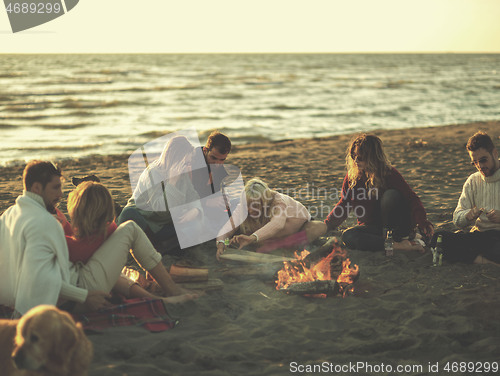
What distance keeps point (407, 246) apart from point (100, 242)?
11.0 feet

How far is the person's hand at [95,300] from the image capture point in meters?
4.11

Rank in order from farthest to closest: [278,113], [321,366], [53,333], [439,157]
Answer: [278,113], [439,157], [321,366], [53,333]

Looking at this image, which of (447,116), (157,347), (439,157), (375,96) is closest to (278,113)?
(447,116)

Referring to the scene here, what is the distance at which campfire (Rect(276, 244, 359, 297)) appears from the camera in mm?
4883

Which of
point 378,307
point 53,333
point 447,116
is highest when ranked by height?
point 53,333

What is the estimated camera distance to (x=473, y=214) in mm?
5270

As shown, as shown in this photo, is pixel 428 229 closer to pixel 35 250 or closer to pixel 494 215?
pixel 494 215

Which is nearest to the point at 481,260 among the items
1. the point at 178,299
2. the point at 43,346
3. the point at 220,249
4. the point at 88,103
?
the point at 220,249

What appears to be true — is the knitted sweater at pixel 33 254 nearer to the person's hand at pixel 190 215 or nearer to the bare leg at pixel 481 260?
the person's hand at pixel 190 215

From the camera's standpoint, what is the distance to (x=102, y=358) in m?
3.73

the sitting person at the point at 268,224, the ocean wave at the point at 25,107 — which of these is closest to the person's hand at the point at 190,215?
the sitting person at the point at 268,224

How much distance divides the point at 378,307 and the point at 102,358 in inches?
91.9

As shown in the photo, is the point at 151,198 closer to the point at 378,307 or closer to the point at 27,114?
the point at 378,307

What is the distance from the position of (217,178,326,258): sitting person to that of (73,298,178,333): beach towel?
1.48 meters
